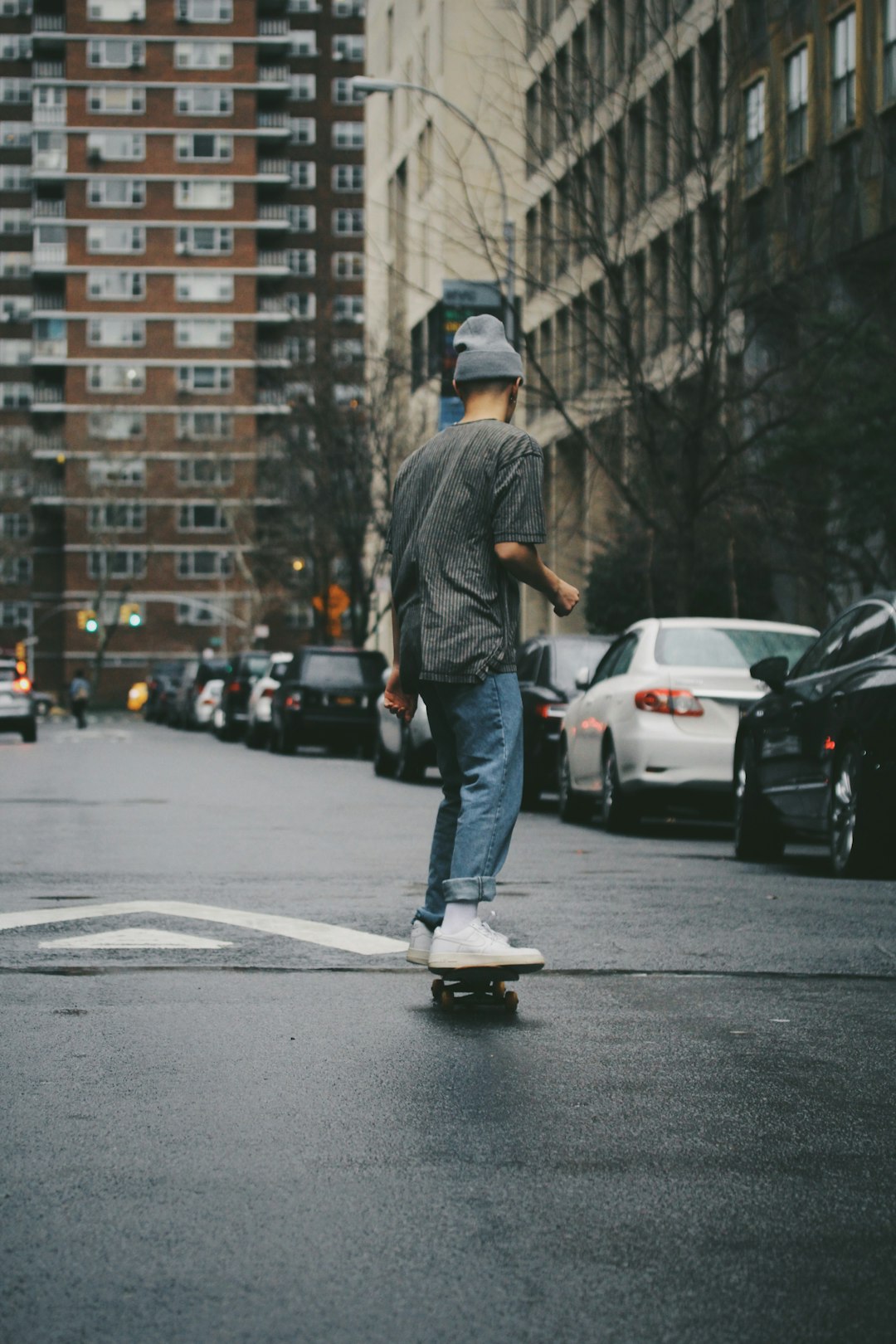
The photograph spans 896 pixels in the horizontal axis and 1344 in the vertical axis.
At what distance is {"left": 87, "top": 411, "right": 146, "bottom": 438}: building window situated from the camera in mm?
107562

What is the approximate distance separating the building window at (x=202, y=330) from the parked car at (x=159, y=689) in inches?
1296

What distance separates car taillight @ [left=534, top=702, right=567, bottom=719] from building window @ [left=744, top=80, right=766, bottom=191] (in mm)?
12016

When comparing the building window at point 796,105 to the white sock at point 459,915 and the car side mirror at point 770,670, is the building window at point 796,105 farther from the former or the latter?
the white sock at point 459,915

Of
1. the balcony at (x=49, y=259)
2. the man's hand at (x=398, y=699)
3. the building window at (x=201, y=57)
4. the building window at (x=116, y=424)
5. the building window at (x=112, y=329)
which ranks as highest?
the building window at (x=201, y=57)

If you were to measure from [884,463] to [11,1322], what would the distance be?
20.8m

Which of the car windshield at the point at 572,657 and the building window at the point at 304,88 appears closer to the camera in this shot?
the car windshield at the point at 572,657

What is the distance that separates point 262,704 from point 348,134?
3347 inches

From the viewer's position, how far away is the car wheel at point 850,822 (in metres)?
11.2

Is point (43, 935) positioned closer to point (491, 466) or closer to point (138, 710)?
point (491, 466)

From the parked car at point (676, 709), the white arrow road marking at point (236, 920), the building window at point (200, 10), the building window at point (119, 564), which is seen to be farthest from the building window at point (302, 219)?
the white arrow road marking at point (236, 920)

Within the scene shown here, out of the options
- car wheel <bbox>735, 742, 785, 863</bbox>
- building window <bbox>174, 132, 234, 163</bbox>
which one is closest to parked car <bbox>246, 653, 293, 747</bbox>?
car wheel <bbox>735, 742, 785, 863</bbox>

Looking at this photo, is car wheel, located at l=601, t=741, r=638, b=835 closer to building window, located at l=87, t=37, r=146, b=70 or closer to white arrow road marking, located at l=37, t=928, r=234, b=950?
white arrow road marking, located at l=37, t=928, r=234, b=950

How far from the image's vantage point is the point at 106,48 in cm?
10962

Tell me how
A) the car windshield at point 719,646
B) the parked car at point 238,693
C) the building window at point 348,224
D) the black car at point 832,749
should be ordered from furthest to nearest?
the building window at point 348,224 < the parked car at point 238,693 < the car windshield at point 719,646 < the black car at point 832,749
